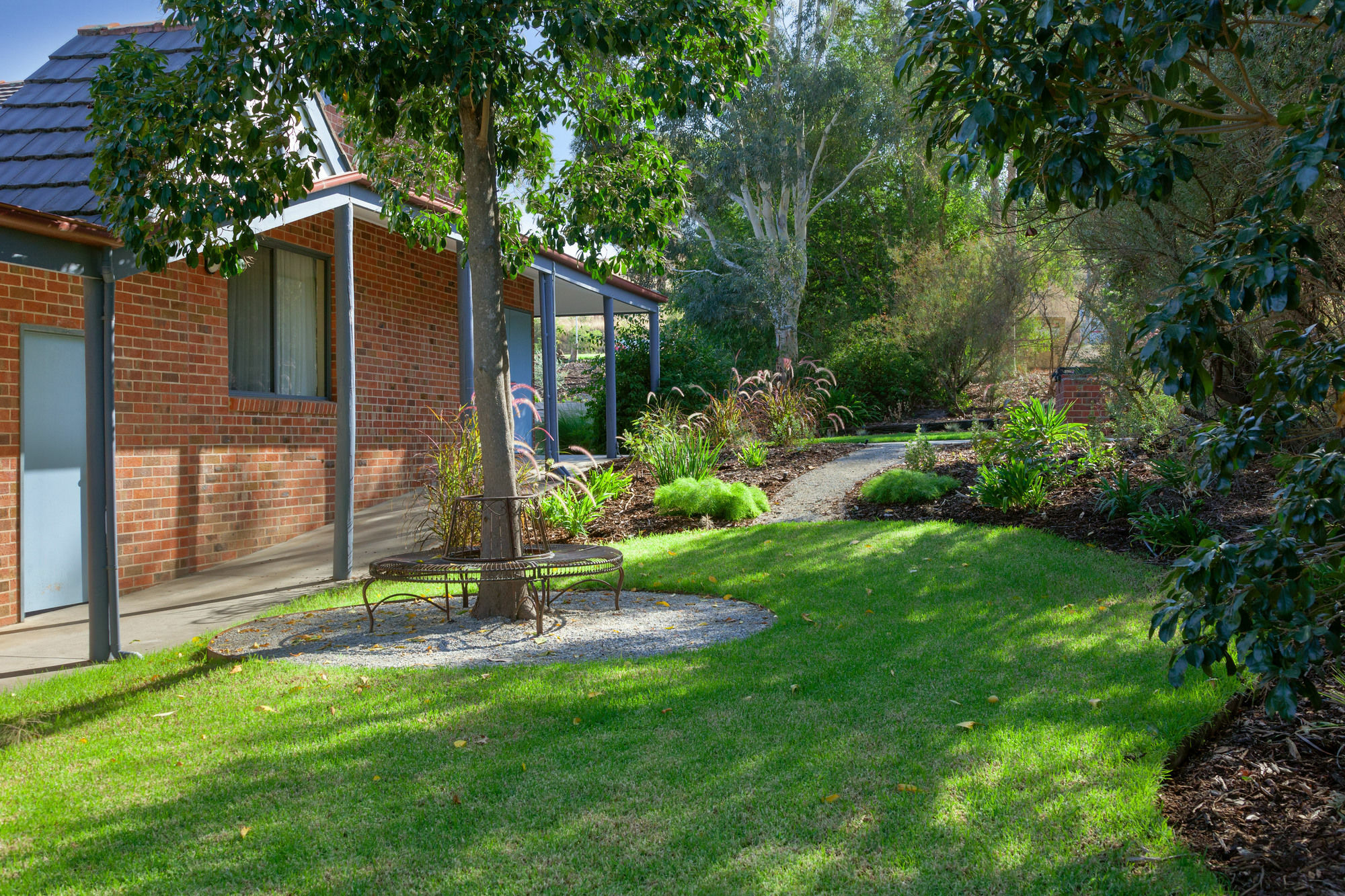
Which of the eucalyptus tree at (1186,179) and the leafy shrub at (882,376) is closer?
the eucalyptus tree at (1186,179)

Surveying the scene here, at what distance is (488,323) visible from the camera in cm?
582

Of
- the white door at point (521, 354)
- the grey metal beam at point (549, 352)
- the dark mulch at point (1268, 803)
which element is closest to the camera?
the dark mulch at point (1268, 803)

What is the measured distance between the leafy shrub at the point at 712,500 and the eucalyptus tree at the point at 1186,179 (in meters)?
6.78

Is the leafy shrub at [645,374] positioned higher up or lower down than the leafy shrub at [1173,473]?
higher up

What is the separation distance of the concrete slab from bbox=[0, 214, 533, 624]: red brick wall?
0.22 m

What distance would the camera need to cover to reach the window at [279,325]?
30.3 ft

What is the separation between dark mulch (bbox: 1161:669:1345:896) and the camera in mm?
2709

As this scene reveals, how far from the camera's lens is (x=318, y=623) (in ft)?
20.9

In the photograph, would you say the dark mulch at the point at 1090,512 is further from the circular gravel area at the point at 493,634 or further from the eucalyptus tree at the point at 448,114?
the eucalyptus tree at the point at 448,114

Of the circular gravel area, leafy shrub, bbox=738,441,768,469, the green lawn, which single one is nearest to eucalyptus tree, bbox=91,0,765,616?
the circular gravel area

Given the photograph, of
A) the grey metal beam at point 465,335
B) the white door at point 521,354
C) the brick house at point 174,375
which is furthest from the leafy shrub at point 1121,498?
the white door at point 521,354

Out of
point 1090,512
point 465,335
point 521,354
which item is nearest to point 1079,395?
point 1090,512

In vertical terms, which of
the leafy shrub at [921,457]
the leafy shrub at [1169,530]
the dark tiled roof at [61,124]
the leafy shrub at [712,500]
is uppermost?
the dark tiled roof at [61,124]

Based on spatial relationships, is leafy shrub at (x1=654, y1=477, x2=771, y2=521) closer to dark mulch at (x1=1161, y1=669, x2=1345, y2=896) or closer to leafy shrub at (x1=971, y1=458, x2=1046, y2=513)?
leafy shrub at (x1=971, y1=458, x2=1046, y2=513)
